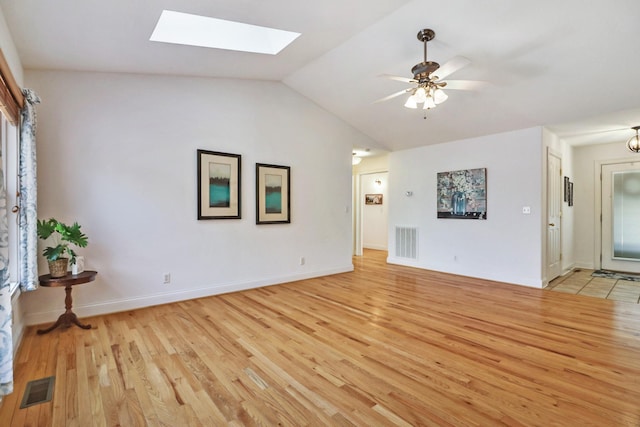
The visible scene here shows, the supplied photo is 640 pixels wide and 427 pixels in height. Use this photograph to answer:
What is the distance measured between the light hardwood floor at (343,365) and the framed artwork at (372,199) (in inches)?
210

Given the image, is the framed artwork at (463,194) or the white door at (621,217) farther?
the white door at (621,217)

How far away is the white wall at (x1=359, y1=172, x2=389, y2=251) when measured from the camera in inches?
358

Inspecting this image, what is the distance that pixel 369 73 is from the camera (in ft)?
14.4

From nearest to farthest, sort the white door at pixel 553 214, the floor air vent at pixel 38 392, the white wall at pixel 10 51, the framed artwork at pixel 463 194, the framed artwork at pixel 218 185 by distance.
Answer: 1. the floor air vent at pixel 38 392
2. the white wall at pixel 10 51
3. the framed artwork at pixel 218 185
4. the white door at pixel 553 214
5. the framed artwork at pixel 463 194

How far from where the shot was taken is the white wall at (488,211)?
502 cm

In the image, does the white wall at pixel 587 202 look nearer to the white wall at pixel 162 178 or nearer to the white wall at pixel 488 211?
the white wall at pixel 488 211

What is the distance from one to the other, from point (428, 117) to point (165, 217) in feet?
14.3

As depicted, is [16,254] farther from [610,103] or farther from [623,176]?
[623,176]

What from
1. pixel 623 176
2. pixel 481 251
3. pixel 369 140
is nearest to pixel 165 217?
pixel 369 140

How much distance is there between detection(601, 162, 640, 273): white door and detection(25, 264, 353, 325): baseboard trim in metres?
6.26

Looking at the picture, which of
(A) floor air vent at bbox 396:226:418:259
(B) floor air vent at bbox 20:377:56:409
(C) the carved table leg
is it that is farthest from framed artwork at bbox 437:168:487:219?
(B) floor air vent at bbox 20:377:56:409

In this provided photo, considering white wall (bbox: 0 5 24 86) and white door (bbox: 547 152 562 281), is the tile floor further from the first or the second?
white wall (bbox: 0 5 24 86)

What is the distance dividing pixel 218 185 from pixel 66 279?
2.06 metres

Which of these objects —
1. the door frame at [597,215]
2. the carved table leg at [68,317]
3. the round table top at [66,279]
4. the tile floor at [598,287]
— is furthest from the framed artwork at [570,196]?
the carved table leg at [68,317]
